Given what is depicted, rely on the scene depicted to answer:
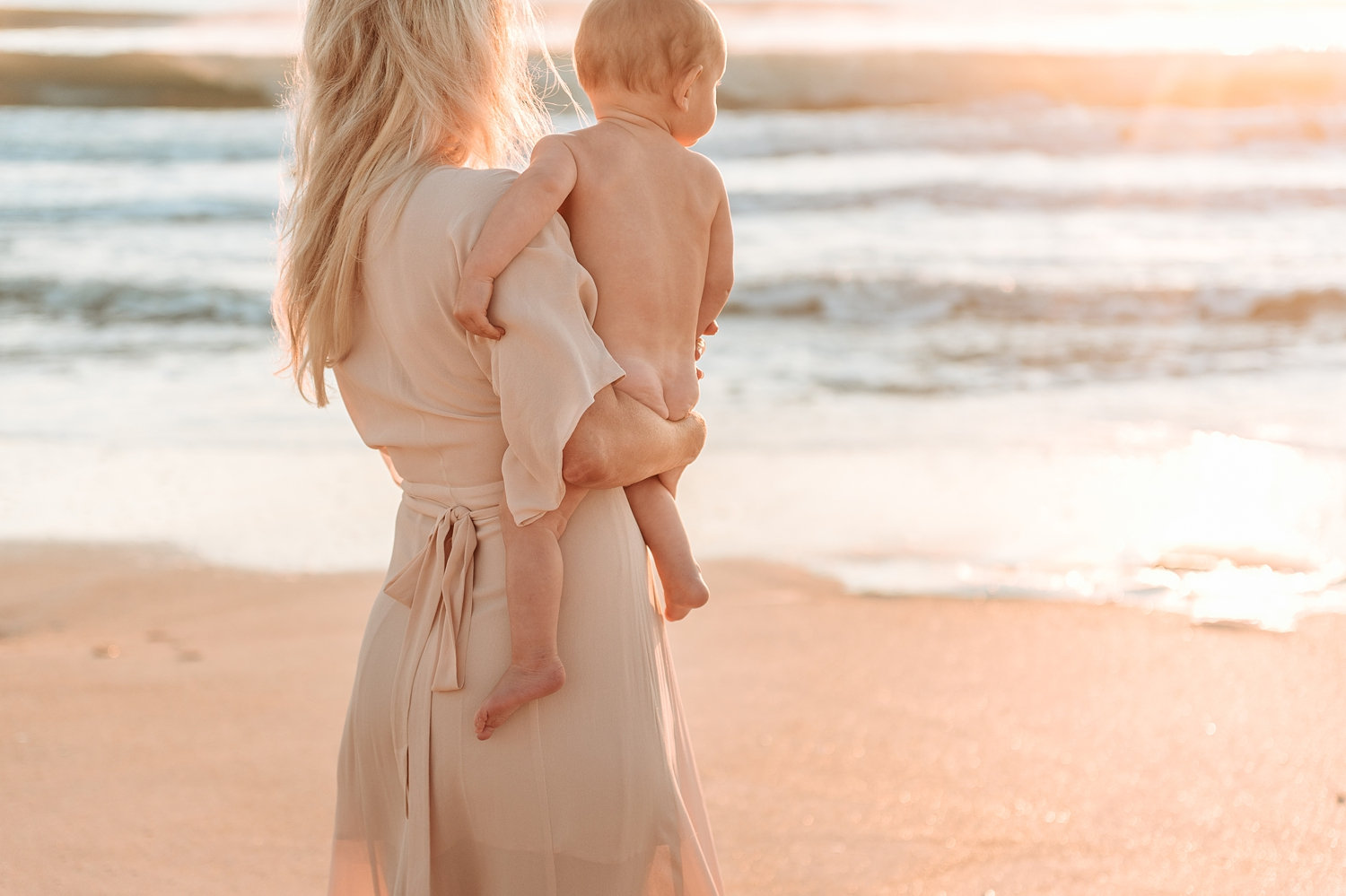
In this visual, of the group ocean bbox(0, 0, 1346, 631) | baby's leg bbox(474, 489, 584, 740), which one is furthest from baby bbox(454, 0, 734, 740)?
ocean bbox(0, 0, 1346, 631)

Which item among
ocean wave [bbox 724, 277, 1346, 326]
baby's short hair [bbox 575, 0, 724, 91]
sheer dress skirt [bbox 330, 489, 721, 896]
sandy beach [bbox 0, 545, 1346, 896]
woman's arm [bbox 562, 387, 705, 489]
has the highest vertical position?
baby's short hair [bbox 575, 0, 724, 91]

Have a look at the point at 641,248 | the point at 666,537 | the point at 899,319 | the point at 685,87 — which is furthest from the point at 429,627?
the point at 899,319

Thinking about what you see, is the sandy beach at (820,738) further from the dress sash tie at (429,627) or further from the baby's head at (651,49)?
the baby's head at (651,49)

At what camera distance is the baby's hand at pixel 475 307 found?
1.62 m

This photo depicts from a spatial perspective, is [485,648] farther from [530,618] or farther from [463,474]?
[463,474]

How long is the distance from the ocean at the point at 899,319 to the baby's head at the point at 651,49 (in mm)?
3022

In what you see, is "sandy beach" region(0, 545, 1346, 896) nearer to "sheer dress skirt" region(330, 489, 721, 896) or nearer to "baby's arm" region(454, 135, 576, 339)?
"sheer dress skirt" region(330, 489, 721, 896)

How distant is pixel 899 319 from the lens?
419 inches

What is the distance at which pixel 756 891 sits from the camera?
2.95m

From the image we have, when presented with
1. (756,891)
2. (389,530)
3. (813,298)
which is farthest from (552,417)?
(813,298)

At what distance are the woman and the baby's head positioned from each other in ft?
0.37

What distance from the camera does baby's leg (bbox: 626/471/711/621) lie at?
193cm

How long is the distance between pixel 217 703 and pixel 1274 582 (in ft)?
11.9

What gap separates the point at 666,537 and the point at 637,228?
18.0 inches
